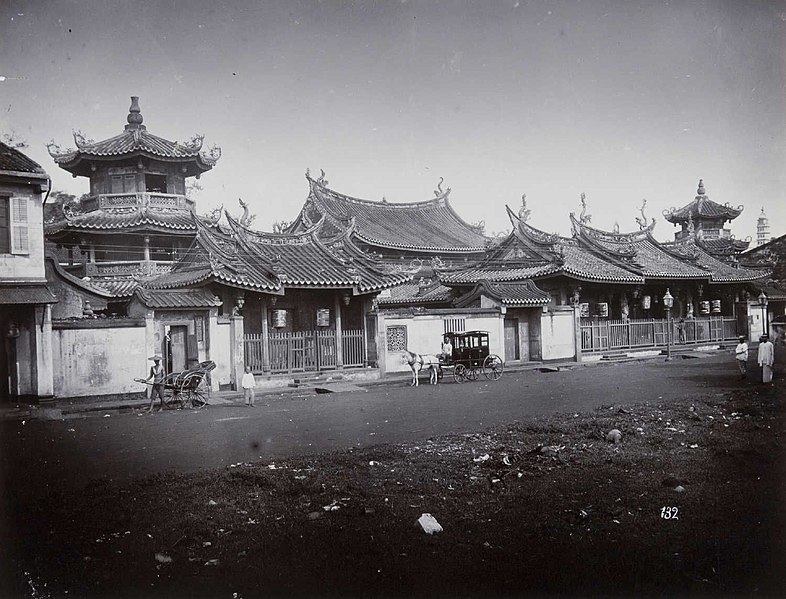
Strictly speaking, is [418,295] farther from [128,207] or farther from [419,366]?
[128,207]

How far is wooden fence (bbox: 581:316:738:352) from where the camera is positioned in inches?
1041

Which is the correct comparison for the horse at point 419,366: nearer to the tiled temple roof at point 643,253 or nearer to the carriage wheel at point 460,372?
the carriage wheel at point 460,372

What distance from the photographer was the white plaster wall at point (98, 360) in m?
15.1

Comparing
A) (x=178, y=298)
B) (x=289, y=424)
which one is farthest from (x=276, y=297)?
(x=289, y=424)

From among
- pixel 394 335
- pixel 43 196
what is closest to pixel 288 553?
pixel 43 196

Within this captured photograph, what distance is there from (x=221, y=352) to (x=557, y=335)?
13.2 meters

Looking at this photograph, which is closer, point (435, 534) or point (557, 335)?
point (435, 534)

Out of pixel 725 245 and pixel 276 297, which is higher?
pixel 725 245

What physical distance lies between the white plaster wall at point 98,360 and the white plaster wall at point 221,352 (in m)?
1.81

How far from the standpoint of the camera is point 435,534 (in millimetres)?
5641

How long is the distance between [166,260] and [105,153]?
464 cm

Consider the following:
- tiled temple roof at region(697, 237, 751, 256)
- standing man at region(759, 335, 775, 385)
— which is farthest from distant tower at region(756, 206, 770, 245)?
standing man at region(759, 335, 775, 385)

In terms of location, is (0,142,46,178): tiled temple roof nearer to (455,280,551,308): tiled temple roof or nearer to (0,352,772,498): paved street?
(0,352,772,498): paved street

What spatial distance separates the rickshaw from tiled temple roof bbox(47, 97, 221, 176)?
13.6 metres
